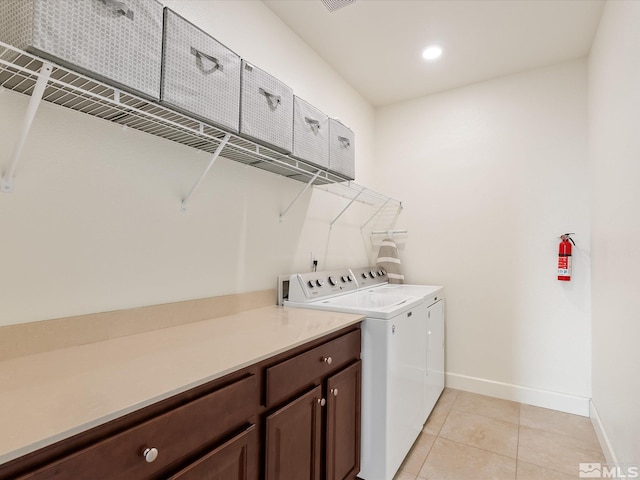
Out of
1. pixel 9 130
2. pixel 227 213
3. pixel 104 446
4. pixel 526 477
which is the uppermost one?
pixel 9 130

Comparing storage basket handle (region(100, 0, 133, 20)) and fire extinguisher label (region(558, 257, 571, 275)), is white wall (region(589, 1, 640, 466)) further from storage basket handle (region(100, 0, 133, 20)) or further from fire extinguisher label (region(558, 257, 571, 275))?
storage basket handle (region(100, 0, 133, 20))

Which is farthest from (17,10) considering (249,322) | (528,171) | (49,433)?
(528,171)

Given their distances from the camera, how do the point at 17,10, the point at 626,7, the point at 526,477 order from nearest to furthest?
the point at 17,10, the point at 626,7, the point at 526,477

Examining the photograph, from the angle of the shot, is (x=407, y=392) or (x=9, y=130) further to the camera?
(x=407, y=392)

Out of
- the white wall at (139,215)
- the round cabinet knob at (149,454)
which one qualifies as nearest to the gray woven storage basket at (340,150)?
the white wall at (139,215)

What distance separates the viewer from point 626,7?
62.5 inches

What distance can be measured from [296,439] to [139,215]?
108 cm

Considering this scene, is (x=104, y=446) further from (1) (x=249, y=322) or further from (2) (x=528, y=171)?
(2) (x=528, y=171)

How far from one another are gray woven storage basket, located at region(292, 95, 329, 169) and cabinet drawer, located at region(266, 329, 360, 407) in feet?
3.08

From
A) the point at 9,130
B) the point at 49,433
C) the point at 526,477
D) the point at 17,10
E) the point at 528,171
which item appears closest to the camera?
the point at 49,433

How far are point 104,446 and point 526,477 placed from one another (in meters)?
2.05

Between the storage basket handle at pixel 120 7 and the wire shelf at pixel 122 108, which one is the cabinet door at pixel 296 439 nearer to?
the wire shelf at pixel 122 108

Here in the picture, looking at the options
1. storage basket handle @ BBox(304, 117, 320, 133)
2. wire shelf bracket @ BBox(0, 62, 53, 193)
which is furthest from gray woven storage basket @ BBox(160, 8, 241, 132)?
storage basket handle @ BBox(304, 117, 320, 133)

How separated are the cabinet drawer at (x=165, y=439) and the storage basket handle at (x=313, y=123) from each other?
131cm
